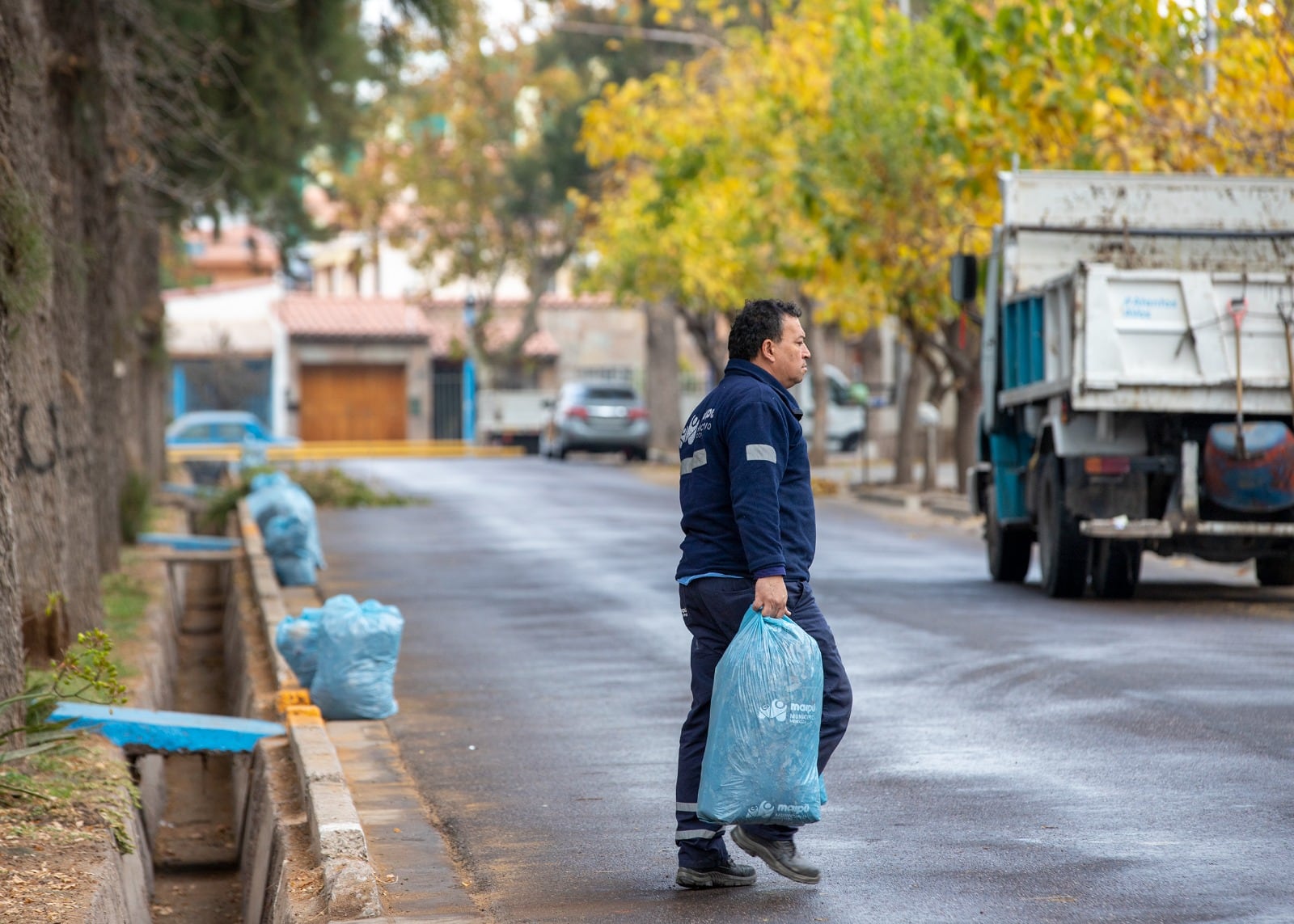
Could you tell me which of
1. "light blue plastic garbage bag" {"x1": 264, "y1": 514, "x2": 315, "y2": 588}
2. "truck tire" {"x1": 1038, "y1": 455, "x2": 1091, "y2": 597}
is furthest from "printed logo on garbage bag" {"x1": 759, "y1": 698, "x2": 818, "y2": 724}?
"light blue plastic garbage bag" {"x1": 264, "y1": 514, "x2": 315, "y2": 588}

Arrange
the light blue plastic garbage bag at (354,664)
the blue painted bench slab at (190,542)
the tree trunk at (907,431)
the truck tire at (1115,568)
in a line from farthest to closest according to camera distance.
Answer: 1. the tree trunk at (907,431)
2. the blue painted bench slab at (190,542)
3. the truck tire at (1115,568)
4. the light blue plastic garbage bag at (354,664)

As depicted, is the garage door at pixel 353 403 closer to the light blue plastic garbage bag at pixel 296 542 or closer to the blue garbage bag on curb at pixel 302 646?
the light blue plastic garbage bag at pixel 296 542

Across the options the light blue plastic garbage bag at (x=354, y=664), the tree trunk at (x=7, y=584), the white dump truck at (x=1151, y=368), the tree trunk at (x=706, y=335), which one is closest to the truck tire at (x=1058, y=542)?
the white dump truck at (x=1151, y=368)

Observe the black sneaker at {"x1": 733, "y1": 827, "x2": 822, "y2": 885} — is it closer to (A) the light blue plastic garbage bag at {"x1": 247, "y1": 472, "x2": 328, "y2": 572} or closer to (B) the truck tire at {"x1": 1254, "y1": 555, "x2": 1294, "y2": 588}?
(B) the truck tire at {"x1": 1254, "y1": 555, "x2": 1294, "y2": 588}

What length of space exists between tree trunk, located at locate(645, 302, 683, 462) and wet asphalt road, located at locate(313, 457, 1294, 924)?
25.8 meters

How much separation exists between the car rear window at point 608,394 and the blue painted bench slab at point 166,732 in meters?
33.3

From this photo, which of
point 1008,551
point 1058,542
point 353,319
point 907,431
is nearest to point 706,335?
point 907,431

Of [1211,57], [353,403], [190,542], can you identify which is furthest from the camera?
[353,403]

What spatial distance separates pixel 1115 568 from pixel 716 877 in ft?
29.3

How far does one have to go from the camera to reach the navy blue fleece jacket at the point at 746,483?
222 inches

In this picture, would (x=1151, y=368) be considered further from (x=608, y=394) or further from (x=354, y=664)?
(x=608, y=394)

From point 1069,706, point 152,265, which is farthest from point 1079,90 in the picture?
point 152,265

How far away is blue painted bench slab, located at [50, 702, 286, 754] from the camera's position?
8.45 metres

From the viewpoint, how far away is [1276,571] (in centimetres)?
1513
